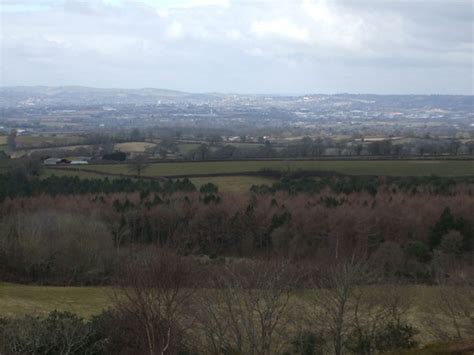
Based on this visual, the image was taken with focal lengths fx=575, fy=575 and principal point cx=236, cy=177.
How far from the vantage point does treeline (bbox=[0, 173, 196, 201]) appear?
174 feet

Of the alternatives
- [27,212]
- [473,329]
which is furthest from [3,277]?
[473,329]

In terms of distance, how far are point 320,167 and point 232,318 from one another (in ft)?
169

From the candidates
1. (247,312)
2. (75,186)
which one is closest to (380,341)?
(247,312)

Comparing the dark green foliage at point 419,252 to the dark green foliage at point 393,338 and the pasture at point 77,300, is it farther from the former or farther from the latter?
the dark green foliage at point 393,338

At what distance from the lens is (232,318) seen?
16266 mm

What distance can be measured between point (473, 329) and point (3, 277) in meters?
26.1

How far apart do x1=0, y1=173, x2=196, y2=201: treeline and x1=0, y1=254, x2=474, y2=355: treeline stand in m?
29.9

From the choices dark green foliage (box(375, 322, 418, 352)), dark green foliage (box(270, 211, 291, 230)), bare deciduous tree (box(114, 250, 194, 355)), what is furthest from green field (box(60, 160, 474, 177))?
bare deciduous tree (box(114, 250, 194, 355))

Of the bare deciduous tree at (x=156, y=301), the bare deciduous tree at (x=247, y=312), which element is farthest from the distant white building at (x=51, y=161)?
the bare deciduous tree at (x=156, y=301)

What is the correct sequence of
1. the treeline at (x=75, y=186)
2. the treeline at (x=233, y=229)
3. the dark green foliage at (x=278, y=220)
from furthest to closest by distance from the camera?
the treeline at (x=75, y=186) → the dark green foliage at (x=278, y=220) → the treeline at (x=233, y=229)

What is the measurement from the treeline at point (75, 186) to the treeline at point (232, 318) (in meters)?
29.9

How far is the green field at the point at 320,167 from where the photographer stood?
63.2 metres

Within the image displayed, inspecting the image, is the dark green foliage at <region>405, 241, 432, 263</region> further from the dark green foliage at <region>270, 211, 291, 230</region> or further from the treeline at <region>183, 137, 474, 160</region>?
the treeline at <region>183, 137, 474, 160</region>

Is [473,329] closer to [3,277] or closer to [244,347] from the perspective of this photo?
[244,347]
